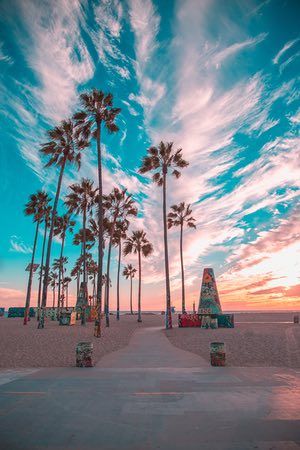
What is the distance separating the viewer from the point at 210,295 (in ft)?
110

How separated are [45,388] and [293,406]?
5.24 m

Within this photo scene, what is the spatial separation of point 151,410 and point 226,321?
1014 inches

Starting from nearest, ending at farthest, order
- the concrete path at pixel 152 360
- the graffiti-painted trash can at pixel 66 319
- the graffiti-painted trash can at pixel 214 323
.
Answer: the concrete path at pixel 152 360, the graffiti-painted trash can at pixel 214 323, the graffiti-painted trash can at pixel 66 319

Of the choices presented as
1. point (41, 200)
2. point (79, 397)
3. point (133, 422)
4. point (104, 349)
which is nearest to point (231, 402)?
point (133, 422)

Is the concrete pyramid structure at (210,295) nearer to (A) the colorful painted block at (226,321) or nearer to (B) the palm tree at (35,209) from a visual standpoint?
(A) the colorful painted block at (226,321)

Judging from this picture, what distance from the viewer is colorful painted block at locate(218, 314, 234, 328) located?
29.4 m

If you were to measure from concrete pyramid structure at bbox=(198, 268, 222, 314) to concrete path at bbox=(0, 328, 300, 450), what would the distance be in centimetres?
2427

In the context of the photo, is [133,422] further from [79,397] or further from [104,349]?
[104,349]

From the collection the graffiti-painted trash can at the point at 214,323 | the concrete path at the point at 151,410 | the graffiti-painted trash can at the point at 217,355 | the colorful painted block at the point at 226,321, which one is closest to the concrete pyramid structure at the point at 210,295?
the colorful painted block at the point at 226,321

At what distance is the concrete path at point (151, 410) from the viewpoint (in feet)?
14.0

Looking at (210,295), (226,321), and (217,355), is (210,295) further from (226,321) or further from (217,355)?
(217,355)

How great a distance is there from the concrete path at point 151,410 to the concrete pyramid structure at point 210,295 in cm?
2427

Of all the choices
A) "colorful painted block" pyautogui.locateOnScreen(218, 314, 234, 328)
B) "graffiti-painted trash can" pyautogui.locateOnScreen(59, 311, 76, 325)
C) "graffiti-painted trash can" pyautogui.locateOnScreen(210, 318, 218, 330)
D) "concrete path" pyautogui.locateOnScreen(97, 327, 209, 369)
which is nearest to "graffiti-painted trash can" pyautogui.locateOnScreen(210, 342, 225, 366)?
"concrete path" pyautogui.locateOnScreen(97, 327, 209, 369)

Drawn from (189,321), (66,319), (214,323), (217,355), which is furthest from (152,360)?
(66,319)
